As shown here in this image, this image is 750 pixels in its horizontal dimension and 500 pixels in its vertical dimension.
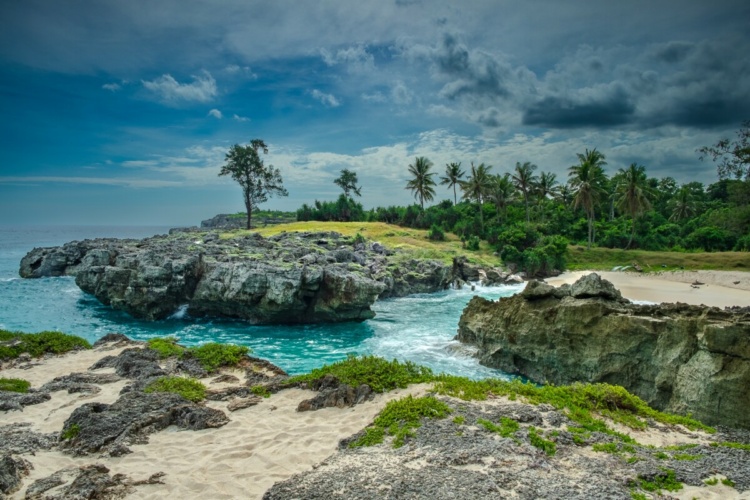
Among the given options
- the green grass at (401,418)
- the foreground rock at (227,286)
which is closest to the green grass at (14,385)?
the green grass at (401,418)

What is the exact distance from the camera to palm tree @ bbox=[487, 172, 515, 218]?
2968 inches

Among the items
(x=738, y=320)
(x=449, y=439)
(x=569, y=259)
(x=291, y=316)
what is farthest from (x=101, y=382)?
(x=569, y=259)

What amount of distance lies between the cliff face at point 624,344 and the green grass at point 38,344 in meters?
19.3

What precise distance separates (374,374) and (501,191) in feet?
226

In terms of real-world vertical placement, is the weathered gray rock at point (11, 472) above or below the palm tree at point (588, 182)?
below

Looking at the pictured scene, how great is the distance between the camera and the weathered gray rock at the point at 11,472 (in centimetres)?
723

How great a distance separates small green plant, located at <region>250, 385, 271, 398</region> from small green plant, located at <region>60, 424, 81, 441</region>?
425 cm

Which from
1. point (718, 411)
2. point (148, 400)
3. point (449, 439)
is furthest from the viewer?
point (718, 411)

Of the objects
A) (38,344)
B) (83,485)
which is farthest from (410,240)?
(83,485)

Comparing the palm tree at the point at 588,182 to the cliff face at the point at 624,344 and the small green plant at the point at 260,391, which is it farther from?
the small green plant at the point at 260,391

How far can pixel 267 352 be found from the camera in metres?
24.2

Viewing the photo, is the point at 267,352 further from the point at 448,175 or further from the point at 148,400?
the point at 448,175

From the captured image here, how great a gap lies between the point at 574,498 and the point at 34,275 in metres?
59.0

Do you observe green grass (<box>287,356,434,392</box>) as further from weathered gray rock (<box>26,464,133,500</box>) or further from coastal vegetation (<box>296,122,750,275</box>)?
coastal vegetation (<box>296,122,750,275</box>)
